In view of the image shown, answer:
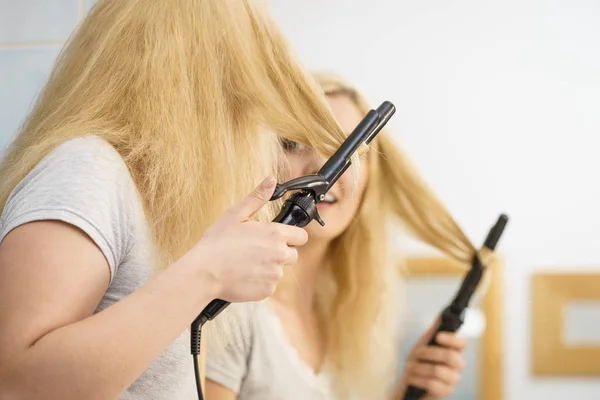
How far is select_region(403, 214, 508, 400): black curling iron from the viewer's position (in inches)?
47.0

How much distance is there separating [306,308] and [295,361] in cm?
12

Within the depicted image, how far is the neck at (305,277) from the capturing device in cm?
126

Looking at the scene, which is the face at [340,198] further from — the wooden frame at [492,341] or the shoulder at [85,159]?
the shoulder at [85,159]

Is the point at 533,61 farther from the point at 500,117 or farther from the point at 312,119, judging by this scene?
the point at 312,119

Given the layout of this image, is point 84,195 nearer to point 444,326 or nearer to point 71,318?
point 71,318

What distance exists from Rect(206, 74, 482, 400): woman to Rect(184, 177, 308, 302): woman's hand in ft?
1.83

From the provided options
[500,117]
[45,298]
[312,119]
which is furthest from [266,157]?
[500,117]

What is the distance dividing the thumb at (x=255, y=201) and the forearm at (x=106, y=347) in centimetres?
7

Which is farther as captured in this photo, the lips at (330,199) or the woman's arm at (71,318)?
the lips at (330,199)

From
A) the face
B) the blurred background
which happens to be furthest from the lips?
the blurred background

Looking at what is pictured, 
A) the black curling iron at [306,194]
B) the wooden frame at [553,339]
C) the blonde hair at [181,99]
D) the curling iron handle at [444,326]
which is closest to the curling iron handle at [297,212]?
the black curling iron at [306,194]

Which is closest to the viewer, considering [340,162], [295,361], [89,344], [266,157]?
[89,344]

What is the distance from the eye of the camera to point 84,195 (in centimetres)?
58

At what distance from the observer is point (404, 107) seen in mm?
→ 1337
